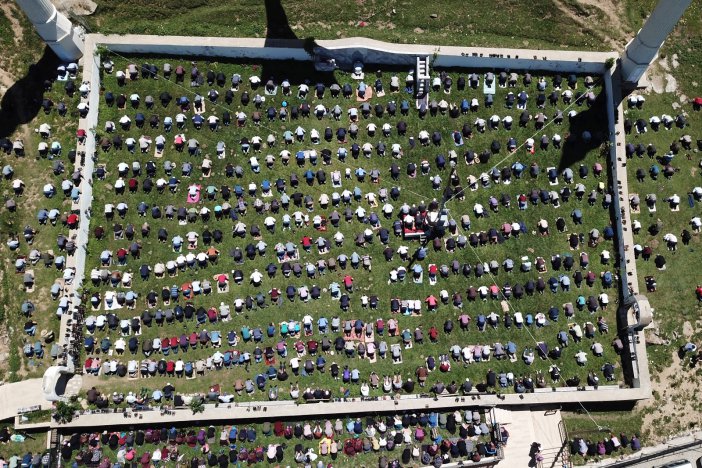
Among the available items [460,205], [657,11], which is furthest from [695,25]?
[460,205]

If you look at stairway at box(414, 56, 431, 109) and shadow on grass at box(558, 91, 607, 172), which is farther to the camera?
shadow on grass at box(558, 91, 607, 172)

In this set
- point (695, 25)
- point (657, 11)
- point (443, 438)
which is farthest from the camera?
point (695, 25)

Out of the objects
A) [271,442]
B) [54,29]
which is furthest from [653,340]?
[54,29]

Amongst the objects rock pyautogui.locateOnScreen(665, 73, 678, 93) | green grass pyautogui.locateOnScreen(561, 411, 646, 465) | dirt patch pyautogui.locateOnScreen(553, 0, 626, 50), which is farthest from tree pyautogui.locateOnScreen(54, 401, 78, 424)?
→ rock pyautogui.locateOnScreen(665, 73, 678, 93)

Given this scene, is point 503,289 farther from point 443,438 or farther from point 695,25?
point 695,25

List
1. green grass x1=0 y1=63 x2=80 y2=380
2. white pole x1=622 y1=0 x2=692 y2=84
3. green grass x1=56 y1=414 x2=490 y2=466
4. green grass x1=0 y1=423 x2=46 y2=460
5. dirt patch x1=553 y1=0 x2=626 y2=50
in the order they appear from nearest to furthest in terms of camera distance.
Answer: white pole x1=622 y1=0 x2=692 y2=84
green grass x1=0 y1=423 x2=46 y2=460
green grass x1=56 y1=414 x2=490 y2=466
green grass x1=0 y1=63 x2=80 y2=380
dirt patch x1=553 y1=0 x2=626 y2=50

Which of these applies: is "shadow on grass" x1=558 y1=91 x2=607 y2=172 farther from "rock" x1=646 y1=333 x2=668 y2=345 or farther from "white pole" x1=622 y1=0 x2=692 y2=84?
"rock" x1=646 y1=333 x2=668 y2=345
